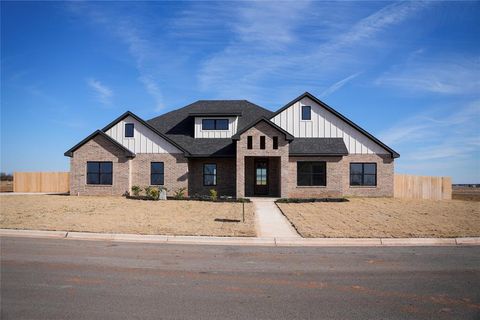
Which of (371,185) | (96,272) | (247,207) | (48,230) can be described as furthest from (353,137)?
(96,272)

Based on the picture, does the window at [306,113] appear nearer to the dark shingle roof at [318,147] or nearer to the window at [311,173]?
the dark shingle roof at [318,147]

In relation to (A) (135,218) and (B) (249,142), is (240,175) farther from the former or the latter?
(A) (135,218)

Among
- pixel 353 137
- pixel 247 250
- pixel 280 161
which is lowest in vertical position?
pixel 247 250

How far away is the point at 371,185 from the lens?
28500 mm

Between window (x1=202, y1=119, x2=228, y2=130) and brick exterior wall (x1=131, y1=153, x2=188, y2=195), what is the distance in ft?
12.7

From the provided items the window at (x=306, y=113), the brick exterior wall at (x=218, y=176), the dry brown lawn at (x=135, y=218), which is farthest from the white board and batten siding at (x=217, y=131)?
the dry brown lawn at (x=135, y=218)

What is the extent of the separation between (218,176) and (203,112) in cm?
529

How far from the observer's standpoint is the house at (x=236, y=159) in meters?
27.5

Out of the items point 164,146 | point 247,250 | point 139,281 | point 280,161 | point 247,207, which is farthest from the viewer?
point 164,146

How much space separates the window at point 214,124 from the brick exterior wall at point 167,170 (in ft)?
12.7

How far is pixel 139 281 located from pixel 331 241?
6.75 metres

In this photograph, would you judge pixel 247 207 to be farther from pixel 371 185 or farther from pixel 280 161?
pixel 371 185

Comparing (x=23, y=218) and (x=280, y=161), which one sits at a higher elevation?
(x=280, y=161)

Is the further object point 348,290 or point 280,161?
point 280,161
